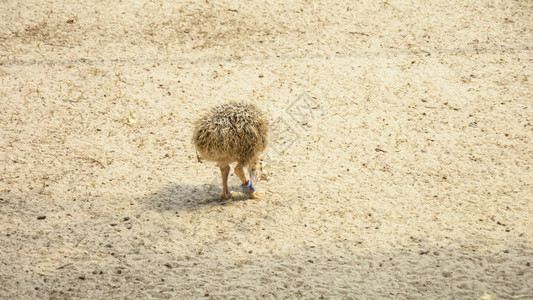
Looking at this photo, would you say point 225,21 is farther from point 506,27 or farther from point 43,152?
point 506,27

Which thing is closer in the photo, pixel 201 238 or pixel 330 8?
pixel 201 238

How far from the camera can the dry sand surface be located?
485cm

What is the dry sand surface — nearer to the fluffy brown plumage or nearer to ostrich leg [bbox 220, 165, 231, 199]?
ostrich leg [bbox 220, 165, 231, 199]

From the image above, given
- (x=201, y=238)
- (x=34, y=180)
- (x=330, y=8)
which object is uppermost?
(x=330, y=8)

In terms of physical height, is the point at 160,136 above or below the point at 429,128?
below

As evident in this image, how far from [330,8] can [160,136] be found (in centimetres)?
438

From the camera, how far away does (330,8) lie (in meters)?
9.88

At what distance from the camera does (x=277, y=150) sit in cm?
691

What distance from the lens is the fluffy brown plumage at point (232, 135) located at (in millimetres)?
5344

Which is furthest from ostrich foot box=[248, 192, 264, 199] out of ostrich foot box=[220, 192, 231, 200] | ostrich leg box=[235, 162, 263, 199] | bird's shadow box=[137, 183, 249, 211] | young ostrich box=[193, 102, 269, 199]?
young ostrich box=[193, 102, 269, 199]

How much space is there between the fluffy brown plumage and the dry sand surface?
2.11 ft

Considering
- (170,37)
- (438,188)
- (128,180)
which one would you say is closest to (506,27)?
(438,188)

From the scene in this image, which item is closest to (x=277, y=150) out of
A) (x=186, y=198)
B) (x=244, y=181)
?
(x=244, y=181)

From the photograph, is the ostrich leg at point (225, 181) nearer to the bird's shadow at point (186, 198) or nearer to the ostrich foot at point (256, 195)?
the bird's shadow at point (186, 198)
